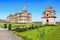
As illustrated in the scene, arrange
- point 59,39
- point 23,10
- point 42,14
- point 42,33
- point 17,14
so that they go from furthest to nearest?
point 17,14 → point 23,10 → point 42,14 → point 59,39 → point 42,33

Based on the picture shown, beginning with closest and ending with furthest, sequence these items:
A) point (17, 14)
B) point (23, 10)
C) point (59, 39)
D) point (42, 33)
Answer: point (42, 33) → point (59, 39) → point (23, 10) → point (17, 14)

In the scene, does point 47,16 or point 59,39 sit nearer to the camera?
point 59,39

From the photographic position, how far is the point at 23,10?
356 ft

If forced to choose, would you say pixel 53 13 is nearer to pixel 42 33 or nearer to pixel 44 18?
pixel 44 18

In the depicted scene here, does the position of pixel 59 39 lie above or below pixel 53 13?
below

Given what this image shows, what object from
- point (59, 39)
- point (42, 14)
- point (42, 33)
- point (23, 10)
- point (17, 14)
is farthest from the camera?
point (17, 14)

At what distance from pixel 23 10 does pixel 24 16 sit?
3536mm

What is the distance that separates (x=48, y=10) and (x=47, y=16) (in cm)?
211

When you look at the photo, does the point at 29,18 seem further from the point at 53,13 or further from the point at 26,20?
the point at 53,13

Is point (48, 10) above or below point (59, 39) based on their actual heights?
above

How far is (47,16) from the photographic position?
66312 millimetres

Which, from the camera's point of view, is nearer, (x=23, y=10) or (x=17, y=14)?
(x=23, y=10)

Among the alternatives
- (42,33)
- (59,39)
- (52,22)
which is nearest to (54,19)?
(52,22)

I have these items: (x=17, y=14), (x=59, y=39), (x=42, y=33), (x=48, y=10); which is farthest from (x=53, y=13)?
(x=17, y=14)
